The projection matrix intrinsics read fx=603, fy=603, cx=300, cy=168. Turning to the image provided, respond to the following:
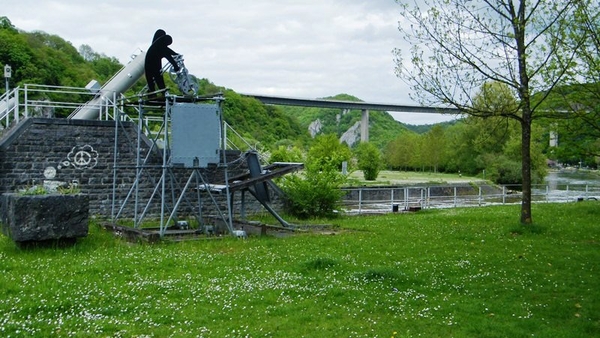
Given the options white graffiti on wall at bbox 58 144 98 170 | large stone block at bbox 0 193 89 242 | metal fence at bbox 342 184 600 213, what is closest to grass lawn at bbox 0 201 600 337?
large stone block at bbox 0 193 89 242

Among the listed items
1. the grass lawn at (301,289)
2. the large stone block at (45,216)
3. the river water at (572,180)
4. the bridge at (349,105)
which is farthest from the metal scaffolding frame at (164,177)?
the bridge at (349,105)

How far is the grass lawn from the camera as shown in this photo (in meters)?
7.54

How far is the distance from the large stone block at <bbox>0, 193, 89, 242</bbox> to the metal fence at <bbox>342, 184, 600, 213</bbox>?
16.6m

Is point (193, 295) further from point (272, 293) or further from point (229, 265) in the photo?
point (229, 265)

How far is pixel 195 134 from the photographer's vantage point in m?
16.8

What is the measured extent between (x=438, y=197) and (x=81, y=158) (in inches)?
841

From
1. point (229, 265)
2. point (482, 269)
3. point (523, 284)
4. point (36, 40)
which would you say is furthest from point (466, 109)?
point (36, 40)

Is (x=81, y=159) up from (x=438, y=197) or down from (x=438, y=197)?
up

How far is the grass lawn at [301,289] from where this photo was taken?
24.7ft

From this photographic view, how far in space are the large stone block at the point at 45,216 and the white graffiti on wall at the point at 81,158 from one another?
6031 millimetres

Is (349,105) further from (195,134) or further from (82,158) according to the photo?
(195,134)

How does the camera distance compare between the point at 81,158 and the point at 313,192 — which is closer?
the point at 81,158

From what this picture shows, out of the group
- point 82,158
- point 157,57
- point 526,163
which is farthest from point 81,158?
point 526,163

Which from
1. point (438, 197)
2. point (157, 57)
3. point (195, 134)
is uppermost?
point (157, 57)
